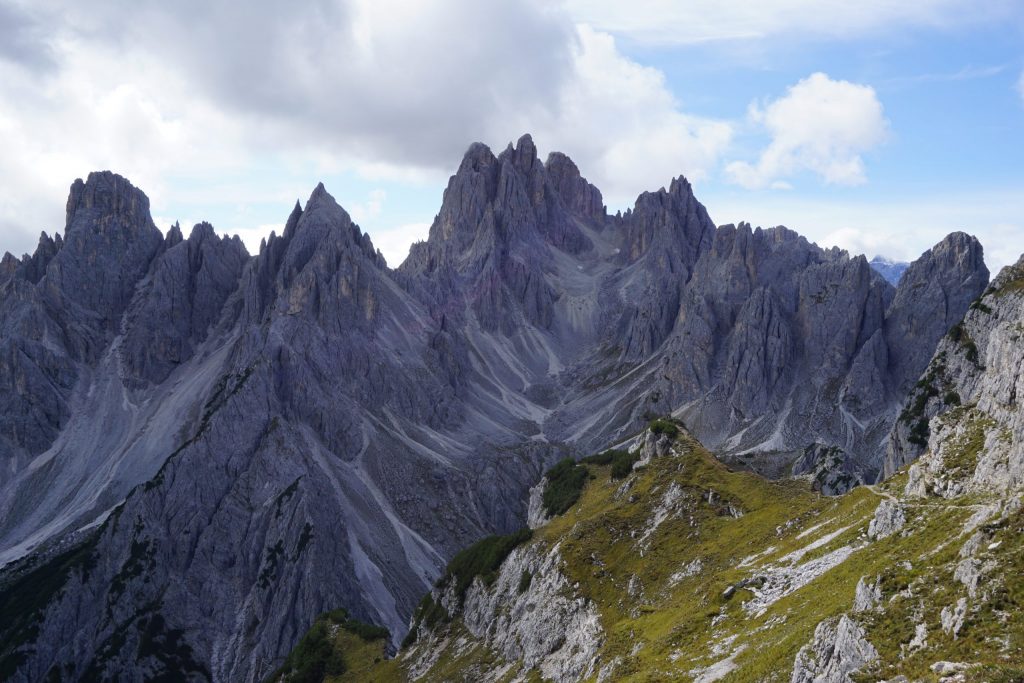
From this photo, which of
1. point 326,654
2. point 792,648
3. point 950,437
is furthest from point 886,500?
point 326,654

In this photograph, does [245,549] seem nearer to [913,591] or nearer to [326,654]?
[326,654]

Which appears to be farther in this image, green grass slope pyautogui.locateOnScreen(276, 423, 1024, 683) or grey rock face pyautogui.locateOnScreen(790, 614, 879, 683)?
grey rock face pyautogui.locateOnScreen(790, 614, 879, 683)

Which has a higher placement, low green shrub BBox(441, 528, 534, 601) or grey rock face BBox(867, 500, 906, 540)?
low green shrub BBox(441, 528, 534, 601)

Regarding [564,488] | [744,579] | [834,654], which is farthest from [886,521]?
[564,488]

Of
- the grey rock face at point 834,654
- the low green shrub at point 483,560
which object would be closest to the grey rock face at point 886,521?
the grey rock face at point 834,654

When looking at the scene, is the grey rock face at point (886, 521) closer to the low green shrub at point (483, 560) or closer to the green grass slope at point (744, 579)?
the green grass slope at point (744, 579)

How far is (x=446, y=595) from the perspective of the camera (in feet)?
295

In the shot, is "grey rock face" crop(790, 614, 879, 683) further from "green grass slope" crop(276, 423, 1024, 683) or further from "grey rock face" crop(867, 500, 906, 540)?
"grey rock face" crop(867, 500, 906, 540)

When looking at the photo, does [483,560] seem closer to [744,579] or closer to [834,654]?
[744,579]

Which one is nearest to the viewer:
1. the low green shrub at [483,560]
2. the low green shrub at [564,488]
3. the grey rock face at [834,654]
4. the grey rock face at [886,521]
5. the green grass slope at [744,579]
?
the green grass slope at [744,579]

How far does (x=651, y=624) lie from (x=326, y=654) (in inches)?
2449

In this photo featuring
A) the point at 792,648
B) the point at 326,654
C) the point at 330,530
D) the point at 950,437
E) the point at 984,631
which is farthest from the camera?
the point at 330,530

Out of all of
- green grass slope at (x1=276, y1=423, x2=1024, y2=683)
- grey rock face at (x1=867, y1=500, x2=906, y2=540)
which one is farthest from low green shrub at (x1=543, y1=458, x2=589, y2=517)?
grey rock face at (x1=867, y1=500, x2=906, y2=540)

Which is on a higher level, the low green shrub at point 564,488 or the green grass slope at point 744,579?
the low green shrub at point 564,488
